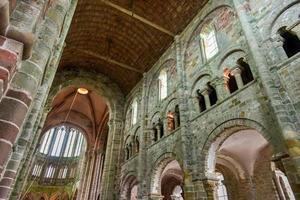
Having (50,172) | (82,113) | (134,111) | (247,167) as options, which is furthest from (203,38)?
(50,172)

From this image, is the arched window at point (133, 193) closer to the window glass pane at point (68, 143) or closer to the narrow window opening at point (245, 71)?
the narrow window opening at point (245, 71)

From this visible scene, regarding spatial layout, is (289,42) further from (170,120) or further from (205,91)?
(170,120)

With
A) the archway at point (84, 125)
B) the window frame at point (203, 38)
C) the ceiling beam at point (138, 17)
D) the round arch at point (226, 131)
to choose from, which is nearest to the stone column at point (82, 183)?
the archway at point (84, 125)

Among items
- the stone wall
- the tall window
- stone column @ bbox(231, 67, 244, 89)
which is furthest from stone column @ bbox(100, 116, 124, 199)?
the tall window

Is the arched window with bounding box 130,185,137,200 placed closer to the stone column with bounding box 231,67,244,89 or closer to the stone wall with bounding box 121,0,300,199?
the stone wall with bounding box 121,0,300,199

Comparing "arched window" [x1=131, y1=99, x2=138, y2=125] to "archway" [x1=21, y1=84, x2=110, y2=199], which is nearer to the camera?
"arched window" [x1=131, y1=99, x2=138, y2=125]

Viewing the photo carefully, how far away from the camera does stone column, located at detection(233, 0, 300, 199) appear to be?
4.53m

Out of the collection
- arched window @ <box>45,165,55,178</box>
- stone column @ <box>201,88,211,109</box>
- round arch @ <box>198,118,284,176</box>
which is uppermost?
arched window @ <box>45,165,55,178</box>

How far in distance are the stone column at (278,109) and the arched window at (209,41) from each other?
196 centimetres

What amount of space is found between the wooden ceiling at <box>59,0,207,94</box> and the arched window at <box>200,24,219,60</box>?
147 cm

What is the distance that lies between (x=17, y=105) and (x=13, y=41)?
0.65m

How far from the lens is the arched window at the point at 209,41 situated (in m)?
8.99

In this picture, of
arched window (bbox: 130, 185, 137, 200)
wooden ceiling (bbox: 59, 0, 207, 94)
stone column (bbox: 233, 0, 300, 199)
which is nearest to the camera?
stone column (bbox: 233, 0, 300, 199)

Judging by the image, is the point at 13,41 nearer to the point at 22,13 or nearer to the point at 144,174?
the point at 22,13
